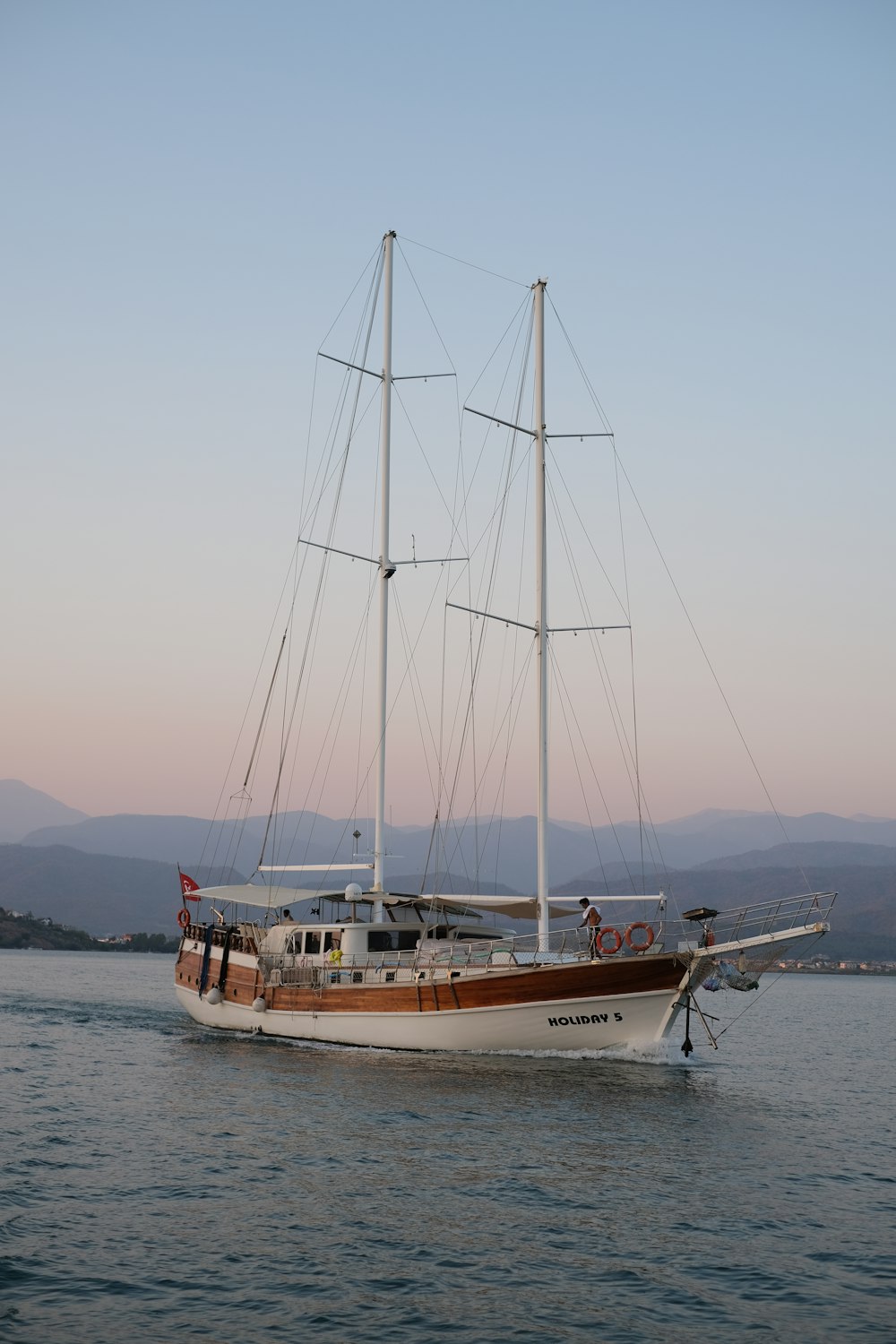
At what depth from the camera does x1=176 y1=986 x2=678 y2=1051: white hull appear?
3522 centimetres

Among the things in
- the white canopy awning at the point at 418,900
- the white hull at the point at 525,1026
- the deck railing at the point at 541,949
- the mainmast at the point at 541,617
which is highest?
the mainmast at the point at 541,617

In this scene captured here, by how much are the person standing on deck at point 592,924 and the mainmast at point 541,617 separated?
1.47 metres

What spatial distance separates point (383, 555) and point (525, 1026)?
20631mm

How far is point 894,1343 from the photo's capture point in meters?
14.1

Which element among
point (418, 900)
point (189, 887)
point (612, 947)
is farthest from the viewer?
point (189, 887)

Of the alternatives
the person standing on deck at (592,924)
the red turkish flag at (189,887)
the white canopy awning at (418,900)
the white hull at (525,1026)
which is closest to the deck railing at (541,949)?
the person standing on deck at (592,924)

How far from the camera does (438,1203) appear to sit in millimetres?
19734

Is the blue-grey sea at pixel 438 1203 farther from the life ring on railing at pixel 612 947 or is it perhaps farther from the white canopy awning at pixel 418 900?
the white canopy awning at pixel 418 900

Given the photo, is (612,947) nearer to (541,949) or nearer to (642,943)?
(642,943)

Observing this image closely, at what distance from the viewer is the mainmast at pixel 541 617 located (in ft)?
126

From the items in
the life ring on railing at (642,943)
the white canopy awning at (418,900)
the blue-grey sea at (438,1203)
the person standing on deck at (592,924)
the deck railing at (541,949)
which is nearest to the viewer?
the blue-grey sea at (438,1203)

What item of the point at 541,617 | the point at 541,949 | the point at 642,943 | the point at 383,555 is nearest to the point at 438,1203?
the point at 642,943

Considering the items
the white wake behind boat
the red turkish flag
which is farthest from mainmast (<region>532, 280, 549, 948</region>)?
the red turkish flag

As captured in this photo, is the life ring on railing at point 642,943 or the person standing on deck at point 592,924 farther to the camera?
the person standing on deck at point 592,924
